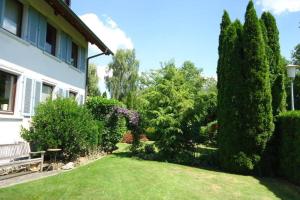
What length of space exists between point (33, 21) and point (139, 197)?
7.64 m

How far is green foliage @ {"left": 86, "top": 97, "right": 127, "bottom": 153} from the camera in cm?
1447

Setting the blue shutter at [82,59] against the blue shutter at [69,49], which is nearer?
the blue shutter at [69,49]

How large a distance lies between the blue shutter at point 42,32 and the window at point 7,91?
2.03 metres

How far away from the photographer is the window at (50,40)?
12.4 meters

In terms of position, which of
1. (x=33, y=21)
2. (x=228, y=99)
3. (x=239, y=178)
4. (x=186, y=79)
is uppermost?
(x=33, y=21)

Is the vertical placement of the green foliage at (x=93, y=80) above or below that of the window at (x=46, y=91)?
above

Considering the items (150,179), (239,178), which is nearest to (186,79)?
(239,178)

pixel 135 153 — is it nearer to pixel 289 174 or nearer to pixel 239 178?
pixel 239 178

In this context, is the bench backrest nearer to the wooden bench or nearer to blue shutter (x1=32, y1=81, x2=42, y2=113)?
the wooden bench

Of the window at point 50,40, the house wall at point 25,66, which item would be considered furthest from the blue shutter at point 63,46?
the window at point 50,40

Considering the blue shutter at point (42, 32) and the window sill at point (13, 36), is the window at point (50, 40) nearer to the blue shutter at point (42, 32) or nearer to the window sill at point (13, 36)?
the blue shutter at point (42, 32)

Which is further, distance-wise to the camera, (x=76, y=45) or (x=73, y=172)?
(x=76, y=45)

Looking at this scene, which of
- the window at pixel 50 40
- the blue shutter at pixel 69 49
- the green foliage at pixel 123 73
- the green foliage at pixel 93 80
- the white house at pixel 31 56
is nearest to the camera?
the white house at pixel 31 56

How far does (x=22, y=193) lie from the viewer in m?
6.27
